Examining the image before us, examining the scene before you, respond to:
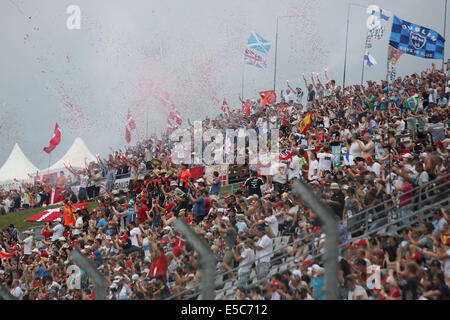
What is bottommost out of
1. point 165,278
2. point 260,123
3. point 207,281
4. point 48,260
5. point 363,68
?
point 48,260

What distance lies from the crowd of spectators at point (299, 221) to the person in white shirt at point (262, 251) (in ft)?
0.07

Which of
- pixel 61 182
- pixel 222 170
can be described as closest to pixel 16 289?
pixel 222 170

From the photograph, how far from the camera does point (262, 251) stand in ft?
34.7

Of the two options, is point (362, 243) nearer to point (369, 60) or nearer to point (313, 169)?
point (313, 169)

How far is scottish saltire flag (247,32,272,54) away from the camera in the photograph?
98.4 feet

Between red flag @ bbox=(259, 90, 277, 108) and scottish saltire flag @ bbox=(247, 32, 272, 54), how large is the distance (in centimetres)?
235

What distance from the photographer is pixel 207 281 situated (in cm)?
660

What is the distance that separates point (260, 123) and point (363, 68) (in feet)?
31.9

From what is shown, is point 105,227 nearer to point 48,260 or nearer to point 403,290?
point 48,260

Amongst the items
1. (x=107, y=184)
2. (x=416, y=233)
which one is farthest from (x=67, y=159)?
(x=416, y=233)

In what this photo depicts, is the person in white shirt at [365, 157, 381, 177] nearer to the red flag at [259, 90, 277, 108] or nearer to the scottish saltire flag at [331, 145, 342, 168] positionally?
the scottish saltire flag at [331, 145, 342, 168]

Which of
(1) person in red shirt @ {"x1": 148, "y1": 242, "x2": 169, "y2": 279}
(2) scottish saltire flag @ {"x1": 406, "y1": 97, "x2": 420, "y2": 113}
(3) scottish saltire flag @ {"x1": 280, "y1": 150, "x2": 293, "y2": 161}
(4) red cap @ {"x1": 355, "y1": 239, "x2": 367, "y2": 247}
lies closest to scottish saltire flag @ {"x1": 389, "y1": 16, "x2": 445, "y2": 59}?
(2) scottish saltire flag @ {"x1": 406, "y1": 97, "x2": 420, "y2": 113}

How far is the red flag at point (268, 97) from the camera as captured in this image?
2859cm
